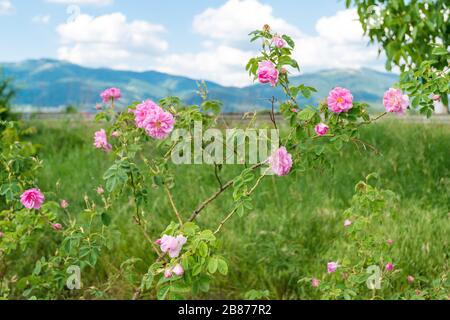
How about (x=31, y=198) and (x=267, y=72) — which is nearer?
(x=267, y=72)

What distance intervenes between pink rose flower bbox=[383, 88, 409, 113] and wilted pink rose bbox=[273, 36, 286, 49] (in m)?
0.57

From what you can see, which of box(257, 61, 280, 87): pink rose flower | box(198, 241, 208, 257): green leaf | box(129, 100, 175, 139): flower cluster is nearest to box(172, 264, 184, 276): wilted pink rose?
box(198, 241, 208, 257): green leaf

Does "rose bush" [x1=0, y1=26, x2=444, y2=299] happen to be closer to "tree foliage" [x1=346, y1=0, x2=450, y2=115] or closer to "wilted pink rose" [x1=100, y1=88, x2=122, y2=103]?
"wilted pink rose" [x1=100, y1=88, x2=122, y2=103]

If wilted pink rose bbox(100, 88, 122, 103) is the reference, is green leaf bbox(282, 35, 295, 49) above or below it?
above

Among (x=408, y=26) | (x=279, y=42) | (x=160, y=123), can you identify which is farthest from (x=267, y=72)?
(x=408, y=26)

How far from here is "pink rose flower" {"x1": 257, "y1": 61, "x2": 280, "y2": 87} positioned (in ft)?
9.44

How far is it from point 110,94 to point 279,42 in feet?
3.96

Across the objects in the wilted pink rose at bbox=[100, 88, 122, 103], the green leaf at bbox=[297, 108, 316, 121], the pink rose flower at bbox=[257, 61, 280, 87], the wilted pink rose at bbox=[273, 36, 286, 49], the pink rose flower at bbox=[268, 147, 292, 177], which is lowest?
the pink rose flower at bbox=[268, 147, 292, 177]

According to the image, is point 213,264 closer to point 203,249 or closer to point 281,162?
point 203,249

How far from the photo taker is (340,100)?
2932 millimetres

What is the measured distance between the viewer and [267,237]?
16.2 ft

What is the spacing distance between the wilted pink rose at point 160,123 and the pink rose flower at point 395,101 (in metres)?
1.05
